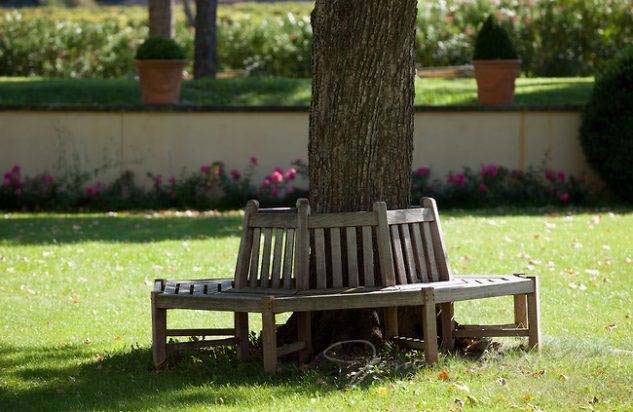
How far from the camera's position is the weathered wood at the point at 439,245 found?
670 centimetres

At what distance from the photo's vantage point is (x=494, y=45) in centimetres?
1591

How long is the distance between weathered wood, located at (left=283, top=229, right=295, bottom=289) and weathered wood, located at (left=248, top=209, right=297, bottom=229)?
61mm

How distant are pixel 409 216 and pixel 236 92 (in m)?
11.2

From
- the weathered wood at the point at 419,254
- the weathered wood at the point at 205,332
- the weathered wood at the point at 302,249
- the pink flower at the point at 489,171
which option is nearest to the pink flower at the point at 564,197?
the pink flower at the point at 489,171

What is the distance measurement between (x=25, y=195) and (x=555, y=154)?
743cm

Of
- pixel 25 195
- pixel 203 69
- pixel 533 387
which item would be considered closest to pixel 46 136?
pixel 25 195

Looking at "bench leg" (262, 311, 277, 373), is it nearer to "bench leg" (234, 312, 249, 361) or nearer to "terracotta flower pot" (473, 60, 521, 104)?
"bench leg" (234, 312, 249, 361)

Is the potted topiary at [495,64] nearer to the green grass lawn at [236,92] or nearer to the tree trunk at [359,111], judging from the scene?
the green grass lawn at [236,92]

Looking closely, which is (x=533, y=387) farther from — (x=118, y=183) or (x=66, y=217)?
(x=118, y=183)

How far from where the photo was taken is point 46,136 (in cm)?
1602

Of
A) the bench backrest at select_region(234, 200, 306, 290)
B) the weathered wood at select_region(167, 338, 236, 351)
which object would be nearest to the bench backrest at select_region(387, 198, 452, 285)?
the bench backrest at select_region(234, 200, 306, 290)

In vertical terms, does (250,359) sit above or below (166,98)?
below

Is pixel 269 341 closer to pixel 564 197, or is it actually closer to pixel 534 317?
pixel 534 317

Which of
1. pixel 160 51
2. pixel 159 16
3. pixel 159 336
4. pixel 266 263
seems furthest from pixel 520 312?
pixel 159 16
